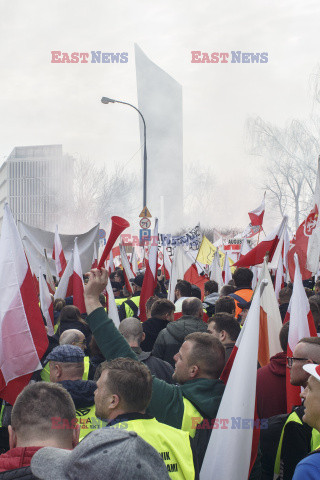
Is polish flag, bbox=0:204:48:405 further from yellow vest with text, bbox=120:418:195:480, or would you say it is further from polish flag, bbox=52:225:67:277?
polish flag, bbox=52:225:67:277

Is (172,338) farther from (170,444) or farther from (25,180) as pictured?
(25,180)

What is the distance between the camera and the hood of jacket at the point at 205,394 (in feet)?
10.2

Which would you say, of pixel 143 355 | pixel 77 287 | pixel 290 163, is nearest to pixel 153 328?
pixel 143 355

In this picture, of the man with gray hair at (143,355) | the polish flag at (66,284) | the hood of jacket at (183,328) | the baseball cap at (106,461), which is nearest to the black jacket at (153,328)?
the hood of jacket at (183,328)

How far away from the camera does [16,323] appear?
447 centimetres

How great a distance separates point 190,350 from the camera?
11.0 feet

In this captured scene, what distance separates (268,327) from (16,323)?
6.58ft

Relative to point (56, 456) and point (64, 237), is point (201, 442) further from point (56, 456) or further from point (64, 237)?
point (64, 237)

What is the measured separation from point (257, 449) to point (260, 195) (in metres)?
38.8

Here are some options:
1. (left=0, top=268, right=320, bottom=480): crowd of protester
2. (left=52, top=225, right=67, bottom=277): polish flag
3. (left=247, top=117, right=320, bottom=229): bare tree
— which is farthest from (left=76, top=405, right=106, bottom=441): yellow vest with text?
(left=247, top=117, right=320, bottom=229): bare tree

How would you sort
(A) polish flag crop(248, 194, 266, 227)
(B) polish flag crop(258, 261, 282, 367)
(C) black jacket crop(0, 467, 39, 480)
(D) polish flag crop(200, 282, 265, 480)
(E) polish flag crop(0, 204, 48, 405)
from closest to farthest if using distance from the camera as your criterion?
(C) black jacket crop(0, 467, 39, 480) < (D) polish flag crop(200, 282, 265, 480) < (E) polish flag crop(0, 204, 48, 405) < (B) polish flag crop(258, 261, 282, 367) < (A) polish flag crop(248, 194, 266, 227)

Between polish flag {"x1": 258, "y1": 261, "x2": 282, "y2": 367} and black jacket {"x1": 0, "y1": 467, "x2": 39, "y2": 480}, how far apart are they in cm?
311

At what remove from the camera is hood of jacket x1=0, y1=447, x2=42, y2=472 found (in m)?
2.12

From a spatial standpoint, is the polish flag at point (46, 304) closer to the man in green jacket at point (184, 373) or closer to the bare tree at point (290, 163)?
the man in green jacket at point (184, 373)
